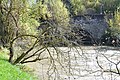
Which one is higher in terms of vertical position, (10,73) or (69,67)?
(69,67)

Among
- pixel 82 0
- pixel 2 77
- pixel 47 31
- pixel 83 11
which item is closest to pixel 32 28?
pixel 47 31

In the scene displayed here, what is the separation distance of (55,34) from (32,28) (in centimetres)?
1407

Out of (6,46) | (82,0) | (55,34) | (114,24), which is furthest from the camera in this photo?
(82,0)

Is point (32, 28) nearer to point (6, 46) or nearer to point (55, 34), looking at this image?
point (6, 46)

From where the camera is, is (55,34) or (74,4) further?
(74,4)

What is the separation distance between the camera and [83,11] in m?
54.2

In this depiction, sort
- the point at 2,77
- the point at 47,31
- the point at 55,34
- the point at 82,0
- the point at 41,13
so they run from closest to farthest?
the point at 2,77 < the point at 55,34 < the point at 47,31 < the point at 41,13 < the point at 82,0

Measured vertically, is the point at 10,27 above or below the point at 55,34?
below

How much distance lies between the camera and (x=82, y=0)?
5797 centimetres

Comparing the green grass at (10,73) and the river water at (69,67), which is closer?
the green grass at (10,73)

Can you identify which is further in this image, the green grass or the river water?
the river water

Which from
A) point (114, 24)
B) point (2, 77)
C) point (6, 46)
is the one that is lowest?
point (114, 24)

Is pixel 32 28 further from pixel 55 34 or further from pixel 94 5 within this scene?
pixel 94 5

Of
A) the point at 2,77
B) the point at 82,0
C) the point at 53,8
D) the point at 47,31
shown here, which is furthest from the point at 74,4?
the point at 2,77
